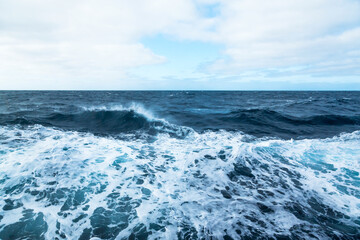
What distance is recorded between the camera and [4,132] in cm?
906

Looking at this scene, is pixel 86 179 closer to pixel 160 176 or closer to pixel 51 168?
pixel 51 168

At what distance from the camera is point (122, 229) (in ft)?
11.5

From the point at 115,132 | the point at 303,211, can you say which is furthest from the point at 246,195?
the point at 115,132

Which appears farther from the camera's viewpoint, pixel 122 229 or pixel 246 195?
pixel 246 195

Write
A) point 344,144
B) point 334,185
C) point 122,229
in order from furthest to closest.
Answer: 1. point 344,144
2. point 334,185
3. point 122,229

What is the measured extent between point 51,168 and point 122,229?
140 inches

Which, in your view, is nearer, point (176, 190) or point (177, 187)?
point (176, 190)

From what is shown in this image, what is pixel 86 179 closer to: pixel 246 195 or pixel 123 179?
pixel 123 179

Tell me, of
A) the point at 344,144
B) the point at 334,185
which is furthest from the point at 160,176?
the point at 344,144

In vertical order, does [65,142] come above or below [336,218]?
above

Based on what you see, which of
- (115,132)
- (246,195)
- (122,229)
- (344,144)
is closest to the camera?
(122,229)

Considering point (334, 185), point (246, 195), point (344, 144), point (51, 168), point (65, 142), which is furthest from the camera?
point (344, 144)

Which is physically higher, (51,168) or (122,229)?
(51,168)

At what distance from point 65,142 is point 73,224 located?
5266 mm
